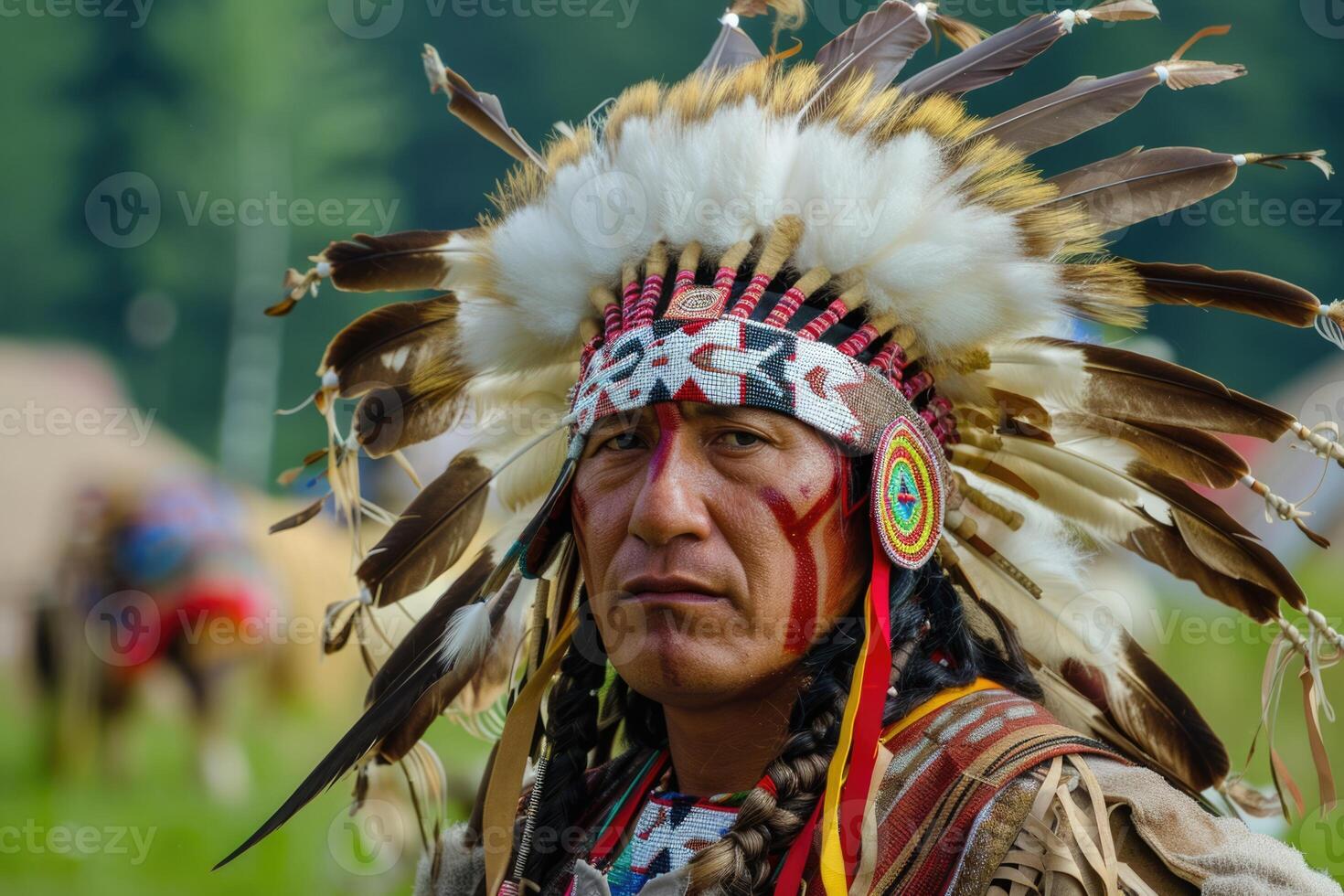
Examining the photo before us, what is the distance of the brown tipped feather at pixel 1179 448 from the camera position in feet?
7.70

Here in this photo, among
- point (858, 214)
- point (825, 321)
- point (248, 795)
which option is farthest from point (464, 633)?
point (248, 795)

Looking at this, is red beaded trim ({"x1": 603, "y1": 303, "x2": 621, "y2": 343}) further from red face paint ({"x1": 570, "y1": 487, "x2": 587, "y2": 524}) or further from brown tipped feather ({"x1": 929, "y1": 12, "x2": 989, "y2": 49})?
brown tipped feather ({"x1": 929, "y1": 12, "x2": 989, "y2": 49})

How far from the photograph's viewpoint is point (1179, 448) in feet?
7.86

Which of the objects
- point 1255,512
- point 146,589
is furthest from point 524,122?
point 1255,512

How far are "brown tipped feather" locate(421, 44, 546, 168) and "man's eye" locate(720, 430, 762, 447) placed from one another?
0.83m

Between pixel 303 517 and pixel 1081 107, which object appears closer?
pixel 1081 107

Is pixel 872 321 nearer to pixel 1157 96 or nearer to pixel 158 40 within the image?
pixel 1157 96

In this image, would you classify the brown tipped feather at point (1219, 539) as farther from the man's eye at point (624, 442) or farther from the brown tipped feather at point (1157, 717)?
the man's eye at point (624, 442)

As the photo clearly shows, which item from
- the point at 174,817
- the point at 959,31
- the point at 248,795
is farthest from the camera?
the point at 248,795

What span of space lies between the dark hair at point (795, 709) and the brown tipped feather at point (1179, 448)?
414 mm

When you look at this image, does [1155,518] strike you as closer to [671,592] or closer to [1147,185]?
[1147,185]

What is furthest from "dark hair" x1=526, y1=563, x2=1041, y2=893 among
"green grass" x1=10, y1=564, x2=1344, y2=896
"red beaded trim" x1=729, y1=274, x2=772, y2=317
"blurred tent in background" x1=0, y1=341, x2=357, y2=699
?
"blurred tent in background" x1=0, y1=341, x2=357, y2=699

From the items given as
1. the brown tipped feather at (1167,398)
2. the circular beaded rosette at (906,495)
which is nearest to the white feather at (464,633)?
the circular beaded rosette at (906,495)

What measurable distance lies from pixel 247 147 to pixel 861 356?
10154 mm
